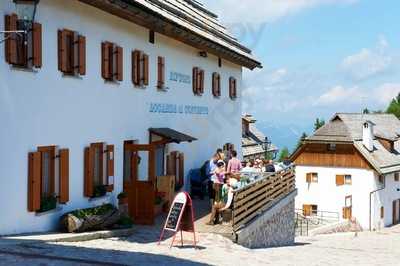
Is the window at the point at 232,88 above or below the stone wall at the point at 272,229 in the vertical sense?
above

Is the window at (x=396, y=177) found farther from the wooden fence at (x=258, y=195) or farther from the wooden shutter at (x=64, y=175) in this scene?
the wooden shutter at (x=64, y=175)

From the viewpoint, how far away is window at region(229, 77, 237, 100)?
29633 millimetres

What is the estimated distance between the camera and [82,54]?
15.6 metres

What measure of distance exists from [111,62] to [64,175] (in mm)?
4041

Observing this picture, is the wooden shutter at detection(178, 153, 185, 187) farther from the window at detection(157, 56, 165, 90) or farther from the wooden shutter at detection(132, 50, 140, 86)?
the wooden shutter at detection(132, 50, 140, 86)

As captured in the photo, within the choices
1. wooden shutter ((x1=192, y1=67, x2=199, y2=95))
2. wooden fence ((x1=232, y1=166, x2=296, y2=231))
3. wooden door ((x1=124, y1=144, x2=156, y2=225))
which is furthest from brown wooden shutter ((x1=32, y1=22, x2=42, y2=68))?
wooden shutter ((x1=192, y1=67, x2=199, y2=95))

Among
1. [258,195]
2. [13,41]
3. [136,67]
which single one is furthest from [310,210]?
[13,41]

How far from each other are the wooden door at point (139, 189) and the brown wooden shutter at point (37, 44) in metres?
5.23

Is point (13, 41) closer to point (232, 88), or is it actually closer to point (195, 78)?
point (195, 78)

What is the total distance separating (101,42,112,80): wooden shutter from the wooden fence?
472 cm

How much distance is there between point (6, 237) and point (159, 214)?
724cm

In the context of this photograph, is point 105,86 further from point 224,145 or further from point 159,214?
point 224,145

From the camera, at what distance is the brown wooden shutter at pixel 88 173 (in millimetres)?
15844

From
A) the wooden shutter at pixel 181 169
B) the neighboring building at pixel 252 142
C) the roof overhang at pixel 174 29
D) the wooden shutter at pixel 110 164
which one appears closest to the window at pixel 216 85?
the roof overhang at pixel 174 29
